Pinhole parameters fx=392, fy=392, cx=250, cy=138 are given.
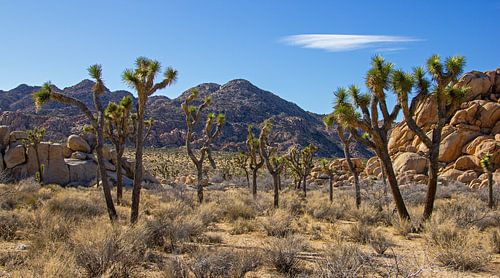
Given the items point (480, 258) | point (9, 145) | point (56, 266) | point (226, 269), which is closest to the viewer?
point (56, 266)

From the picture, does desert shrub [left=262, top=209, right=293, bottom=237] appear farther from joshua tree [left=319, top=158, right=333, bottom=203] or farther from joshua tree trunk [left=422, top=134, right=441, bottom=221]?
joshua tree [left=319, top=158, right=333, bottom=203]

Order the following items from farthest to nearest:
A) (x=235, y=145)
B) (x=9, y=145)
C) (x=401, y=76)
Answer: (x=235, y=145) < (x=9, y=145) < (x=401, y=76)

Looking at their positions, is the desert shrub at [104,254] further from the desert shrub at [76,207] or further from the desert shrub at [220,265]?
the desert shrub at [76,207]

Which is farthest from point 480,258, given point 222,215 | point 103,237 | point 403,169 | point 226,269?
point 403,169

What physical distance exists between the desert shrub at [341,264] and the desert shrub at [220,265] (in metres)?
1.22

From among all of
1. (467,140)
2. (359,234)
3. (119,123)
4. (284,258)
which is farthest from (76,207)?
(467,140)

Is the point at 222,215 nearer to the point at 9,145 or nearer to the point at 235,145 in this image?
the point at 9,145

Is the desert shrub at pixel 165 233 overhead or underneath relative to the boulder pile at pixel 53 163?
underneath

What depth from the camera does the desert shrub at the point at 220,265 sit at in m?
5.88

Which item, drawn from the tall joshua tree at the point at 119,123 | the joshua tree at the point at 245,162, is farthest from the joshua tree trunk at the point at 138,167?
the joshua tree at the point at 245,162

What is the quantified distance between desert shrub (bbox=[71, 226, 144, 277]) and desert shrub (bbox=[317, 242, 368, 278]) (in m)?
3.03

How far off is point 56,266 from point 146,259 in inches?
84.1

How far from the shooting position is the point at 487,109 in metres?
37.8

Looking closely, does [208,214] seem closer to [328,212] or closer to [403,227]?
[328,212]
